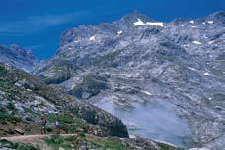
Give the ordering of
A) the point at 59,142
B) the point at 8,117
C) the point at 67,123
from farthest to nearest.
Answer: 1. the point at 67,123
2. the point at 8,117
3. the point at 59,142

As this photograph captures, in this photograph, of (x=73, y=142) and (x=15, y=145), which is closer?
(x=15, y=145)

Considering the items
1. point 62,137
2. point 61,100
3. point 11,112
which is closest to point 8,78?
point 61,100

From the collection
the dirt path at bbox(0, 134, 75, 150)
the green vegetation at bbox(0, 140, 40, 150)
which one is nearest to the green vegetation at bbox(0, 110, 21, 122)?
the dirt path at bbox(0, 134, 75, 150)

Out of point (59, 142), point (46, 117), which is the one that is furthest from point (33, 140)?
point (46, 117)

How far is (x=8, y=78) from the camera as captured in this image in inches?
3556

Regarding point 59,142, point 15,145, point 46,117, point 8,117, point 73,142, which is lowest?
point 15,145

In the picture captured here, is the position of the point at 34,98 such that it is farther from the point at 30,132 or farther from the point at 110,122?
the point at 110,122

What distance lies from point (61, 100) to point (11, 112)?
2848 cm

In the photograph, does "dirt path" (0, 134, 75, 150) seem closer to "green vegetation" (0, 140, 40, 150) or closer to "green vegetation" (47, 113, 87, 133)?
"green vegetation" (0, 140, 40, 150)

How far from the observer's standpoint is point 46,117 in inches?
2854

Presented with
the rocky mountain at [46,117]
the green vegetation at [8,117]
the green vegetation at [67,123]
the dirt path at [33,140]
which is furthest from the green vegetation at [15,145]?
the green vegetation at [67,123]

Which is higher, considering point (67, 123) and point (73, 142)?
point (67, 123)

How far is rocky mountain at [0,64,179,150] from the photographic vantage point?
52.9 metres

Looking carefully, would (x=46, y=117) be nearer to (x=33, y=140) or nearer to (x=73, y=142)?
(x=73, y=142)
